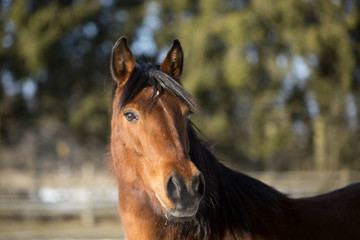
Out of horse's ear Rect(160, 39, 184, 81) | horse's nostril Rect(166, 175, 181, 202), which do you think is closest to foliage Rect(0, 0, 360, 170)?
horse's ear Rect(160, 39, 184, 81)

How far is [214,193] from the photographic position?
2.24 meters

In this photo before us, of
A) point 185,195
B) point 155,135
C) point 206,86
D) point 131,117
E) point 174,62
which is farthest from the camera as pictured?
point 206,86

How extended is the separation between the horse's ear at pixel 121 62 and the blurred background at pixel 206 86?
12.6 m

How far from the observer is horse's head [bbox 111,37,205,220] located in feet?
6.40

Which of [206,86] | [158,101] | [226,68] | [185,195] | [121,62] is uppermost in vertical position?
[121,62]

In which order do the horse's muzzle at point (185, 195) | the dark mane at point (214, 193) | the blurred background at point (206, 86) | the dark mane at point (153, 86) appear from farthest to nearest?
the blurred background at point (206, 86) < the dark mane at point (153, 86) < the dark mane at point (214, 193) < the horse's muzzle at point (185, 195)

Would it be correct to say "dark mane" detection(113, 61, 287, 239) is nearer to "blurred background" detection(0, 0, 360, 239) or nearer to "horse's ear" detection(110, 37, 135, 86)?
"horse's ear" detection(110, 37, 135, 86)

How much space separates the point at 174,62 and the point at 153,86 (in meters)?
0.34

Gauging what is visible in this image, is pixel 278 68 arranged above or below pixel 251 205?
below

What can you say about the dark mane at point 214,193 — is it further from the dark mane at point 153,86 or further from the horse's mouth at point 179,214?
the horse's mouth at point 179,214

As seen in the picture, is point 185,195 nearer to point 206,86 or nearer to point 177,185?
point 177,185

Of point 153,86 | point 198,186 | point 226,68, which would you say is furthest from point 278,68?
point 198,186

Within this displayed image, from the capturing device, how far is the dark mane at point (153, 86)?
229cm

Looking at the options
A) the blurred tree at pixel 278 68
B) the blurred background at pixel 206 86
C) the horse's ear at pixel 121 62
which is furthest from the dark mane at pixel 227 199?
the blurred tree at pixel 278 68
